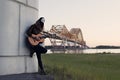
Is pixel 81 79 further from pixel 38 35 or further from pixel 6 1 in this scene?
pixel 6 1

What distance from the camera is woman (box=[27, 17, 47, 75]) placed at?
12.7m

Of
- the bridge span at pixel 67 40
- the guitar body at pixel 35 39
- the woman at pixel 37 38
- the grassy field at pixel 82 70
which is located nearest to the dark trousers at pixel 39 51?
the woman at pixel 37 38

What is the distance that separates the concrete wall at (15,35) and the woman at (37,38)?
24 cm

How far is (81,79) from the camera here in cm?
1323

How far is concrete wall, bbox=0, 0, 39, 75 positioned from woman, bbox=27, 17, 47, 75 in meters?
0.24

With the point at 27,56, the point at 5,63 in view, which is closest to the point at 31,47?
the point at 27,56

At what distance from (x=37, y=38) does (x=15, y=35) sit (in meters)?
0.81

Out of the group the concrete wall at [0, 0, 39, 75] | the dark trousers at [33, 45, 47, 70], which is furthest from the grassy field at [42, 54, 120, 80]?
the concrete wall at [0, 0, 39, 75]

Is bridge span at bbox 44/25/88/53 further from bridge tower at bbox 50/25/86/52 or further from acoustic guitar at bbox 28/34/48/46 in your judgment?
acoustic guitar at bbox 28/34/48/46

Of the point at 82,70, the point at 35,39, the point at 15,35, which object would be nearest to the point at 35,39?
the point at 35,39

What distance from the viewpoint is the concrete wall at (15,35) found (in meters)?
11.7

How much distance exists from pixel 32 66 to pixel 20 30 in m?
1.62

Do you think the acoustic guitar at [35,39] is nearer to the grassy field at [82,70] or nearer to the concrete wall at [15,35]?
the concrete wall at [15,35]

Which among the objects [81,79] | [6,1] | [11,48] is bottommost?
[81,79]
